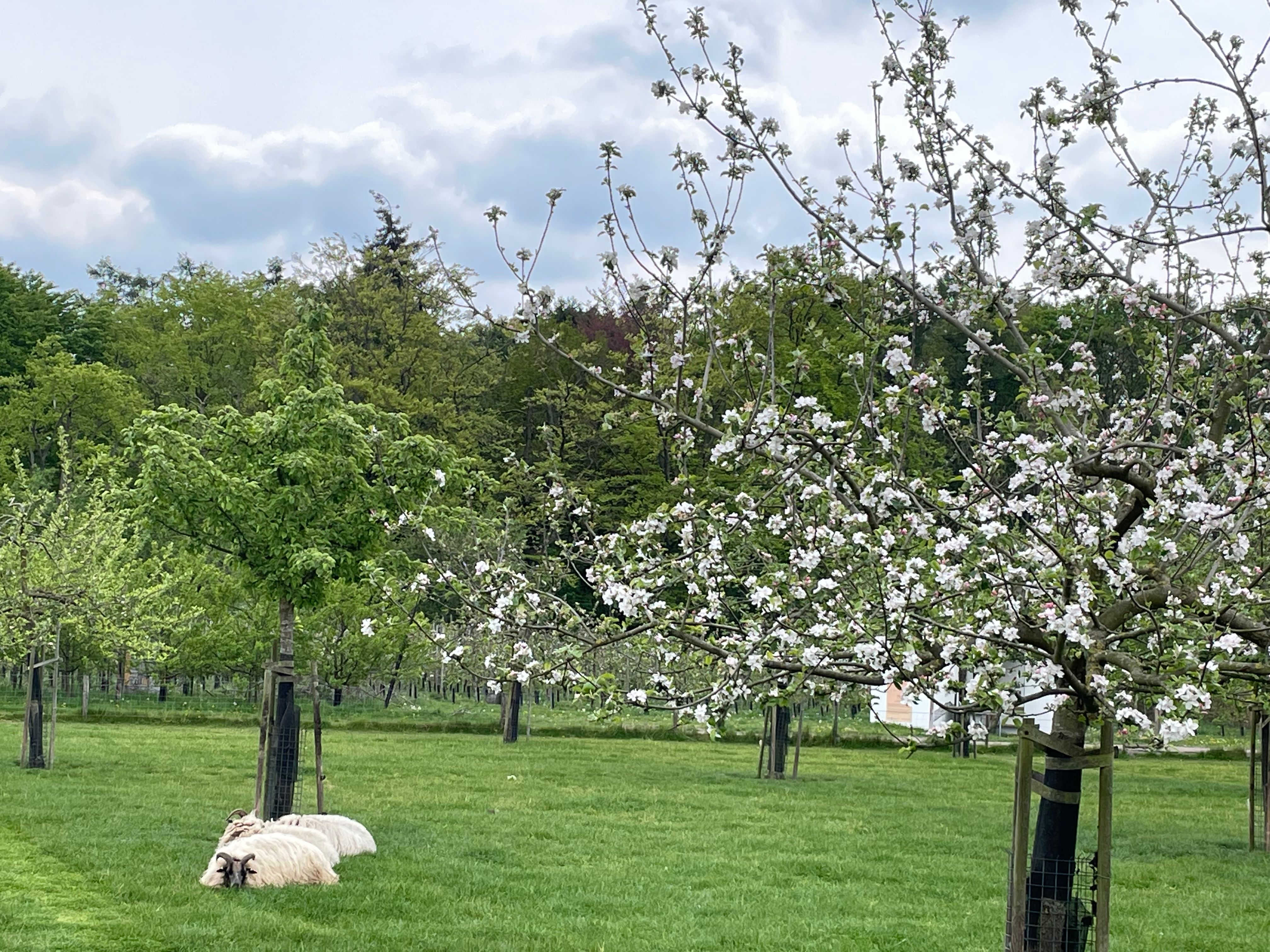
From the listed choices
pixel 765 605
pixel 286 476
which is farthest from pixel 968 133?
pixel 286 476

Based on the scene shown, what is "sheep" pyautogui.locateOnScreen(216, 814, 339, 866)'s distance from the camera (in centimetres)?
1204

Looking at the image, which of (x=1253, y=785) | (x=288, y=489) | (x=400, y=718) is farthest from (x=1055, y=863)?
(x=400, y=718)

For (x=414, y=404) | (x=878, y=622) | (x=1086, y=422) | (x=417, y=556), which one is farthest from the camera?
(x=414, y=404)

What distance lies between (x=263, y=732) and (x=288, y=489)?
2800mm

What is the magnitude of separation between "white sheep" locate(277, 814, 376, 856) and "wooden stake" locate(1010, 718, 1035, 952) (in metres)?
8.05

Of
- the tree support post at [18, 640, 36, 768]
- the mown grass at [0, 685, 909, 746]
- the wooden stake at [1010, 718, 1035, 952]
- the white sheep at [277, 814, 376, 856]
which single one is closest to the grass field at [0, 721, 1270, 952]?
the white sheep at [277, 814, 376, 856]

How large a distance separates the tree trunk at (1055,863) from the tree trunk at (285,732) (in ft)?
30.9

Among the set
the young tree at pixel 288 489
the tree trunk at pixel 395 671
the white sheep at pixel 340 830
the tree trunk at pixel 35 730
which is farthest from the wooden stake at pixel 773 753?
the tree trunk at pixel 395 671

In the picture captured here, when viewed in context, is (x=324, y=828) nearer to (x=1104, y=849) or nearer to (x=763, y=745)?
(x=1104, y=849)

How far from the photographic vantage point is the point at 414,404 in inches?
1753

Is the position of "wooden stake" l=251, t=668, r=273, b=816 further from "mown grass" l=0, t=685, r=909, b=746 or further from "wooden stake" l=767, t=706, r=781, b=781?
"mown grass" l=0, t=685, r=909, b=746

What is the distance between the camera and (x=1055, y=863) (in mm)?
6820

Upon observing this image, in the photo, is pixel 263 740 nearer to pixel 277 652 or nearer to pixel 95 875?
pixel 277 652

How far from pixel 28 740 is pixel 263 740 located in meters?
9.08
